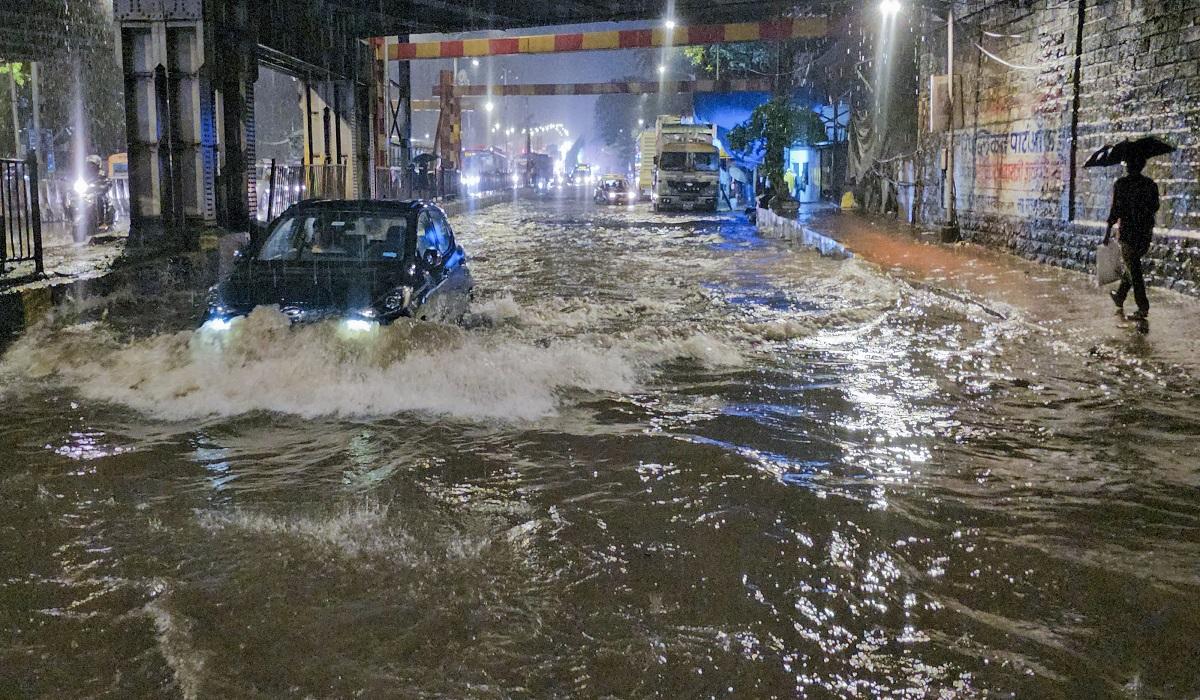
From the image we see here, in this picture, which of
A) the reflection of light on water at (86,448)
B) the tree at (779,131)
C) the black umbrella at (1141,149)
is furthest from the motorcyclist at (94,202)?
the tree at (779,131)

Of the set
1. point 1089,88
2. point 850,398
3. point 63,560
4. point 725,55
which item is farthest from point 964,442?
point 725,55

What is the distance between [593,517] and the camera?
4.87 meters

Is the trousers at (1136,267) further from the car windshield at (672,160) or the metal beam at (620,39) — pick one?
the car windshield at (672,160)

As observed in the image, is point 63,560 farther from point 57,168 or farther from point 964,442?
point 57,168

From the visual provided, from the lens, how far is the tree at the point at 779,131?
3472 cm

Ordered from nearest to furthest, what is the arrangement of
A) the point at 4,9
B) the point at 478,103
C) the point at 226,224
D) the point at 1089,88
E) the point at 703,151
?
the point at 1089,88, the point at 226,224, the point at 4,9, the point at 703,151, the point at 478,103

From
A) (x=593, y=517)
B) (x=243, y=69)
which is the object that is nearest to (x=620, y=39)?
(x=243, y=69)

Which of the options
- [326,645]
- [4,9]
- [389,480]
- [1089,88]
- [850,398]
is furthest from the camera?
[4,9]

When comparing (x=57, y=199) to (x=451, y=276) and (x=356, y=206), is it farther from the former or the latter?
(x=451, y=276)

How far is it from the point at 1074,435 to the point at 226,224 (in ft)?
46.0

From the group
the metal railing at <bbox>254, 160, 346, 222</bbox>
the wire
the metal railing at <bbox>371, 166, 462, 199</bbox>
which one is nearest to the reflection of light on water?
the metal railing at <bbox>254, 160, 346, 222</bbox>

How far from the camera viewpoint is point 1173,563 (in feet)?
14.1

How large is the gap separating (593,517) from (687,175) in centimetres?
3293

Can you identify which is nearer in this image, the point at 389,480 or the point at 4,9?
the point at 389,480
